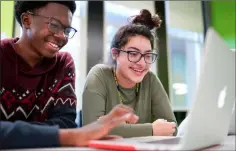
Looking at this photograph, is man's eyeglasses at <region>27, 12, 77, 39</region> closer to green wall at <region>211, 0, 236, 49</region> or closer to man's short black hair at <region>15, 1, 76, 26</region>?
man's short black hair at <region>15, 1, 76, 26</region>

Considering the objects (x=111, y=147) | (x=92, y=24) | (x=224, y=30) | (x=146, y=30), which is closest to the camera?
(x=111, y=147)

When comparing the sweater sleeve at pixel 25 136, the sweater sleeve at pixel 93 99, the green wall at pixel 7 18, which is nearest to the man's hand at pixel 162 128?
the sweater sleeve at pixel 93 99

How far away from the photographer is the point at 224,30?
3.91m

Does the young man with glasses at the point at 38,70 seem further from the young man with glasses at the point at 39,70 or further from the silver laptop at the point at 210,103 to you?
the silver laptop at the point at 210,103

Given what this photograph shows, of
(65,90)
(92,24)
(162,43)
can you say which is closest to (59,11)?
(65,90)

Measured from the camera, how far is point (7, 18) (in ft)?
9.58

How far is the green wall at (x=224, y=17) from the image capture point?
153 inches

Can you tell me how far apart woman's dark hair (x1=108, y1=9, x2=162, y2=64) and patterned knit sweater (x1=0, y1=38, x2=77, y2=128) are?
476 millimetres

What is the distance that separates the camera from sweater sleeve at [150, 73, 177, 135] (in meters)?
1.51

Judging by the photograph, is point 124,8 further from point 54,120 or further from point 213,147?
point 213,147

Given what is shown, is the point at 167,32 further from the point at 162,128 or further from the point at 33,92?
the point at 33,92

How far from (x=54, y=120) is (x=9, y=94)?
22 cm

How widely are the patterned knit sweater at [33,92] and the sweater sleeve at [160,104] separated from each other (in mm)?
573

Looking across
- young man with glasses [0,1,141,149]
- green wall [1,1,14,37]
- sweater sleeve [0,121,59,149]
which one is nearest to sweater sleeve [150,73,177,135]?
young man with glasses [0,1,141,149]
